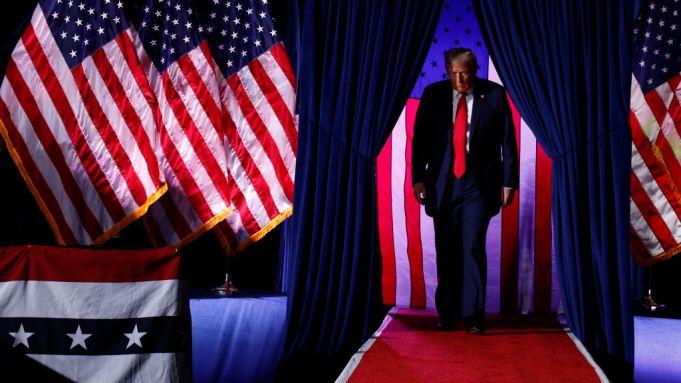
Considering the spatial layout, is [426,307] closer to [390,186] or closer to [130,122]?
[390,186]

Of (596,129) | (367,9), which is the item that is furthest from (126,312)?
(596,129)

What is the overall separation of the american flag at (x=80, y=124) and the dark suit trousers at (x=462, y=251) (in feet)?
6.27

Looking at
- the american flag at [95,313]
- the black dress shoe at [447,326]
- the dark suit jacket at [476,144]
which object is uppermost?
the dark suit jacket at [476,144]

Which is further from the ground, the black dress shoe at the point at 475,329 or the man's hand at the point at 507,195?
the man's hand at the point at 507,195

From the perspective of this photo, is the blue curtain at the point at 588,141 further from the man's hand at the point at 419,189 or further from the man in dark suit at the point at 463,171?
the man's hand at the point at 419,189

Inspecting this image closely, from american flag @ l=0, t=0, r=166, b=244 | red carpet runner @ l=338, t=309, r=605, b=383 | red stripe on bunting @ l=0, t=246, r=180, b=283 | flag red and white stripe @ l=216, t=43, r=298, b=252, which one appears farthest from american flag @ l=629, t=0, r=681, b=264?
red stripe on bunting @ l=0, t=246, r=180, b=283

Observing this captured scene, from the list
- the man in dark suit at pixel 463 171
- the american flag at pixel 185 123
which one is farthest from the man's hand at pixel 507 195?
the american flag at pixel 185 123

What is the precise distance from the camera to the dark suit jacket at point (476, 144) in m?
4.41

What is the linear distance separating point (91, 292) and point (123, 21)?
2.80 metres

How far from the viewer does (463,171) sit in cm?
444

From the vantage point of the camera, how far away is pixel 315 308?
4.49 meters

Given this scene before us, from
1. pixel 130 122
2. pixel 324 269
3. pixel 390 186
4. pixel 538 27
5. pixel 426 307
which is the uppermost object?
pixel 538 27

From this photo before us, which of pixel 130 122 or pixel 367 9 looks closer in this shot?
pixel 367 9

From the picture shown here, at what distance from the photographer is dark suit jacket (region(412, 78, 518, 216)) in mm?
4414
